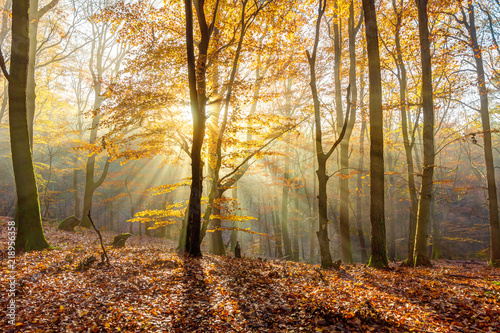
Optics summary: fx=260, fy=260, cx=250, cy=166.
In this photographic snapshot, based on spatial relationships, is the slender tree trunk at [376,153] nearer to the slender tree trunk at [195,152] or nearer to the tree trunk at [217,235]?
the slender tree trunk at [195,152]

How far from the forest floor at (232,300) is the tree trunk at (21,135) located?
786 mm

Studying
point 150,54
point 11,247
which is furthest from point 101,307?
point 150,54

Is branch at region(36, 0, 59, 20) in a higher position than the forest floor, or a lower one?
higher

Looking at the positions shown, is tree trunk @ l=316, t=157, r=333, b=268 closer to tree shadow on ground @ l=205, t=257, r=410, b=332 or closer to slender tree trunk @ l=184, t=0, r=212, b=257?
tree shadow on ground @ l=205, t=257, r=410, b=332

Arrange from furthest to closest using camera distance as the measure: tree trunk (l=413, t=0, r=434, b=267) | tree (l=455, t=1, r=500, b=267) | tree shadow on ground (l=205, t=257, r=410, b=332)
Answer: tree (l=455, t=1, r=500, b=267)
tree trunk (l=413, t=0, r=434, b=267)
tree shadow on ground (l=205, t=257, r=410, b=332)

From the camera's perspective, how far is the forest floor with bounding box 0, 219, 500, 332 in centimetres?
371

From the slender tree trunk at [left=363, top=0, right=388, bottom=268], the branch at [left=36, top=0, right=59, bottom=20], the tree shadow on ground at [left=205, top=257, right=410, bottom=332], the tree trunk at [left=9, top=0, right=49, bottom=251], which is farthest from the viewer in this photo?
the branch at [left=36, top=0, right=59, bottom=20]

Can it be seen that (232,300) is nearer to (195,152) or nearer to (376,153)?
(195,152)

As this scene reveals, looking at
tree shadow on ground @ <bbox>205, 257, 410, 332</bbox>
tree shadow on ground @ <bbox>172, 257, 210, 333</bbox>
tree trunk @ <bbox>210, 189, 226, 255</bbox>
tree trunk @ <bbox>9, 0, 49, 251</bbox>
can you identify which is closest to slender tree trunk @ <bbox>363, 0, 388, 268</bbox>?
tree shadow on ground @ <bbox>205, 257, 410, 332</bbox>

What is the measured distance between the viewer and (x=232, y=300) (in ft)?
15.4

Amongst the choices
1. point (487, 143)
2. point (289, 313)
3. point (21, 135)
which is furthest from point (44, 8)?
point (487, 143)

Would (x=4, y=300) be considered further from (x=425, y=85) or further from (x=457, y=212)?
(x=457, y=212)

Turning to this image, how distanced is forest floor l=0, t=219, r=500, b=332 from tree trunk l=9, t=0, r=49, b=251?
79 cm

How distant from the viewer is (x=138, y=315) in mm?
4008
